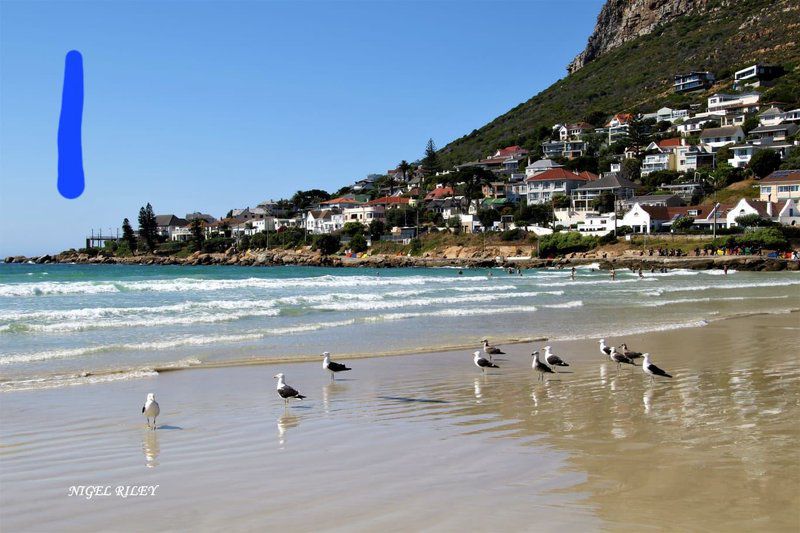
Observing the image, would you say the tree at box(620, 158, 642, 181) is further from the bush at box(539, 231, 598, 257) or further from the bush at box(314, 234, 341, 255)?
the bush at box(314, 234, 341, 255)

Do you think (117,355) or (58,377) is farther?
(117,355)

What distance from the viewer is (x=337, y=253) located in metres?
102

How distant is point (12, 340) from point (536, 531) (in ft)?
49.6

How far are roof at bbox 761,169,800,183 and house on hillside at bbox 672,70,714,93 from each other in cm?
5125

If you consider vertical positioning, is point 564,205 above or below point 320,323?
above

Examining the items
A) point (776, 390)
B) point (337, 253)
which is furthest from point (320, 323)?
point (337, 253)

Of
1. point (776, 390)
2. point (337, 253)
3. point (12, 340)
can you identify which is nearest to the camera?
point (776, 390)

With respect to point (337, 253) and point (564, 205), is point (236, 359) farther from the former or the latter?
point (337, 253)

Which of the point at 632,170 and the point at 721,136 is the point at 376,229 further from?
the point at 721,136

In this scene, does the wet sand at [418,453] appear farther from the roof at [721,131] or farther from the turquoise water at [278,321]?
the roof at [721,131]

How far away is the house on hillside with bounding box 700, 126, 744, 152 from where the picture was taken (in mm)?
91938

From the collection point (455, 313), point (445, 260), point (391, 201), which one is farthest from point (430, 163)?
point (455, 313)

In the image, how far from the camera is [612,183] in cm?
8738

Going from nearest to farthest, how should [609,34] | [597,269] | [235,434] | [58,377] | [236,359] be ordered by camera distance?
[235,434]
[58,377]
[236,359]
[597,269]
[609,34]
